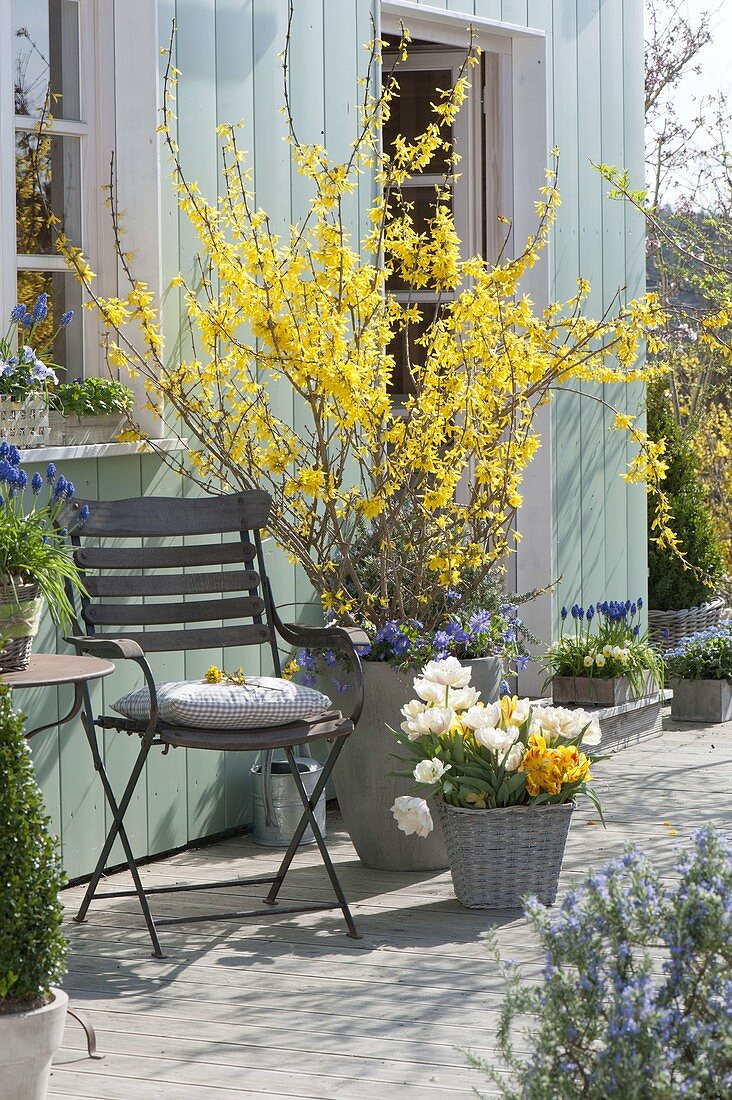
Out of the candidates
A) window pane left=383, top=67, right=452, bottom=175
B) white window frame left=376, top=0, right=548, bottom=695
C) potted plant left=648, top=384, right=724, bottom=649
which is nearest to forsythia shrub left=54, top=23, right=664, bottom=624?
white window frame left=376, top=0, right=548, bottom=695

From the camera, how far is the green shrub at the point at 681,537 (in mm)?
7344

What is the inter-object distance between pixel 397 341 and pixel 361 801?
2.81 meters

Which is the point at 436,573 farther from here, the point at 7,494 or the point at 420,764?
the point at 7,494

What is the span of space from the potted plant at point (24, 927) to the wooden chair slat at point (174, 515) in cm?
138

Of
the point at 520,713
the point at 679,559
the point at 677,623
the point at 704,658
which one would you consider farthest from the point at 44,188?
the point at 677,623

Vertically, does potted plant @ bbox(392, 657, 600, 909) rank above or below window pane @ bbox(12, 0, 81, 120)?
below

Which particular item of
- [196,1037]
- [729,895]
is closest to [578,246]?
[196,1037]

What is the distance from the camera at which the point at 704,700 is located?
6.50 m

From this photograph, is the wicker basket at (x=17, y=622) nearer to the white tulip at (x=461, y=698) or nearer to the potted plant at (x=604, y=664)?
the white tulip at (x=461, y=698)

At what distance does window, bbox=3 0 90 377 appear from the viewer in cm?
396

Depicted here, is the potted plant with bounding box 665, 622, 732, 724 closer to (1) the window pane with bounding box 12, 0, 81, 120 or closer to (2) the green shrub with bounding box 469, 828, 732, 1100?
(1) the window pane with bounding box 12, 0, 81, 120

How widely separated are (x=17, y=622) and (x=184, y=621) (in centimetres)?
89

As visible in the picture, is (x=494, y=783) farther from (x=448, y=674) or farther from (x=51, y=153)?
(x=51, y=153)

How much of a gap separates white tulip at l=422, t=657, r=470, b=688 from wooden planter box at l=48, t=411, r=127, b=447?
1040 mm
